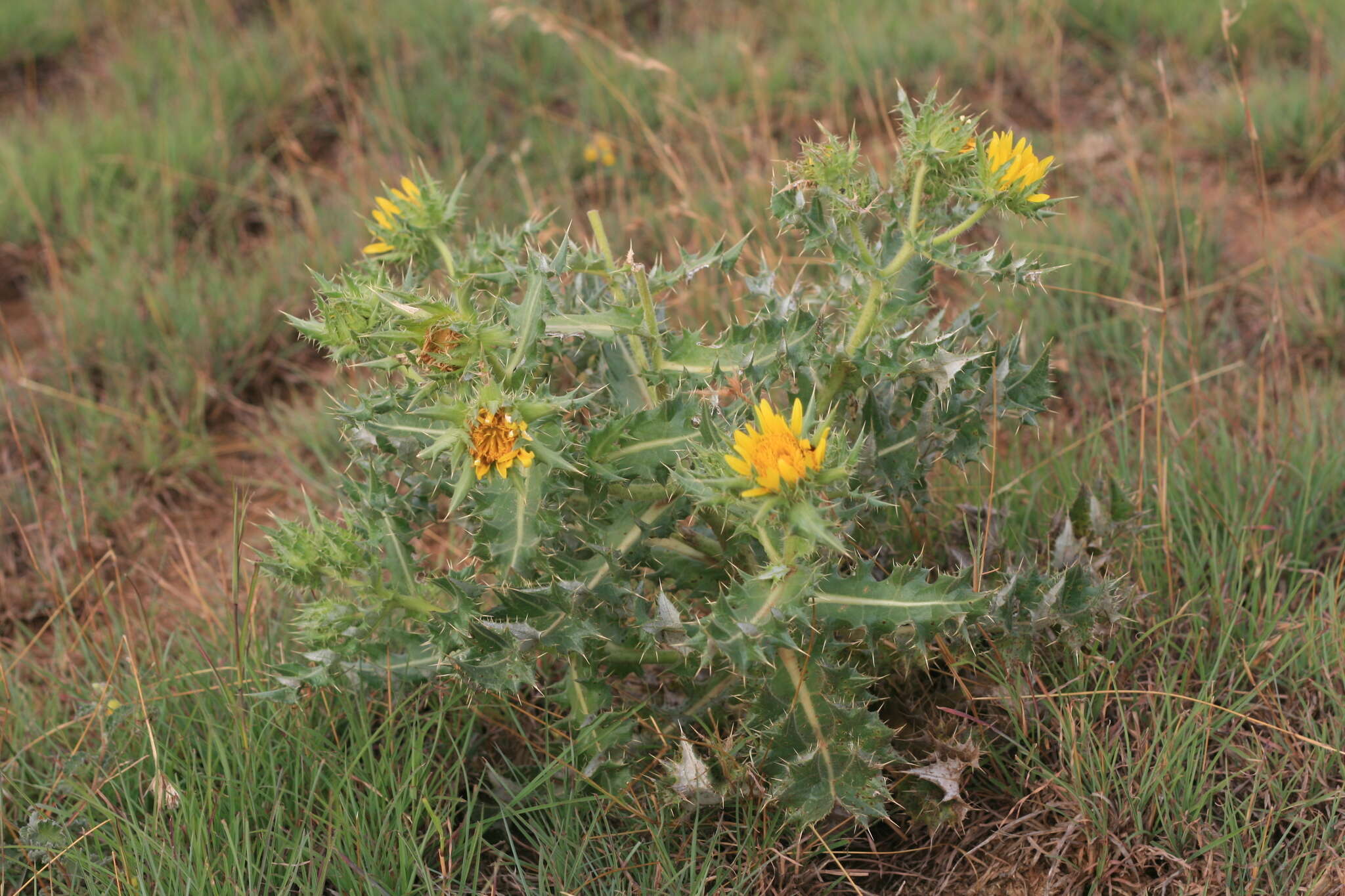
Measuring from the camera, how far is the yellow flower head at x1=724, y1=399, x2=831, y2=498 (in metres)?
1.65

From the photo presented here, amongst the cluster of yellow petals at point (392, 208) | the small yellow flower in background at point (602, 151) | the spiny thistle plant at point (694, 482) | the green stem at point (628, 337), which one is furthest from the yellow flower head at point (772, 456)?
the small yellow flower in background at point (602, 151)

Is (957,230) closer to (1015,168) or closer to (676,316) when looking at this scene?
(1015,168)

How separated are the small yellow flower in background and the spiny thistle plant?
1933 millimetres

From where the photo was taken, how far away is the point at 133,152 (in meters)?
4.58

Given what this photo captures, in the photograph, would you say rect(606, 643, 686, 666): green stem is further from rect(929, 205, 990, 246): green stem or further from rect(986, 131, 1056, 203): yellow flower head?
rect(986, 131, 1056, 203): yellow flower head

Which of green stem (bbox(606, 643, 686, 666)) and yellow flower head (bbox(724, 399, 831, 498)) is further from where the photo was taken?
green stem (bbox(606, 643, 686, 666))

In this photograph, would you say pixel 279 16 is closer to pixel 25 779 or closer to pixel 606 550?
pixel 25 779

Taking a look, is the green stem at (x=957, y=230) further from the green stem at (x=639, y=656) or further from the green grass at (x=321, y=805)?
the green grass at (x=321, y=805)

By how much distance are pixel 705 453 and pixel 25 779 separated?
175 cm

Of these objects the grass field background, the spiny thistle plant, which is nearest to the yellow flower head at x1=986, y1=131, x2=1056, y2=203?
the spiny thistle plant

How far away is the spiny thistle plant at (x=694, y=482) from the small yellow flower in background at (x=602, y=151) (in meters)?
1.93

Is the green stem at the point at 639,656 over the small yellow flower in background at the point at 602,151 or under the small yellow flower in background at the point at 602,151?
under

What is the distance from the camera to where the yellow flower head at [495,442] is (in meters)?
1.72

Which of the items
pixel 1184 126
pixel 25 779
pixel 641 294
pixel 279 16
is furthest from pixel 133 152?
pixel 1184 126
